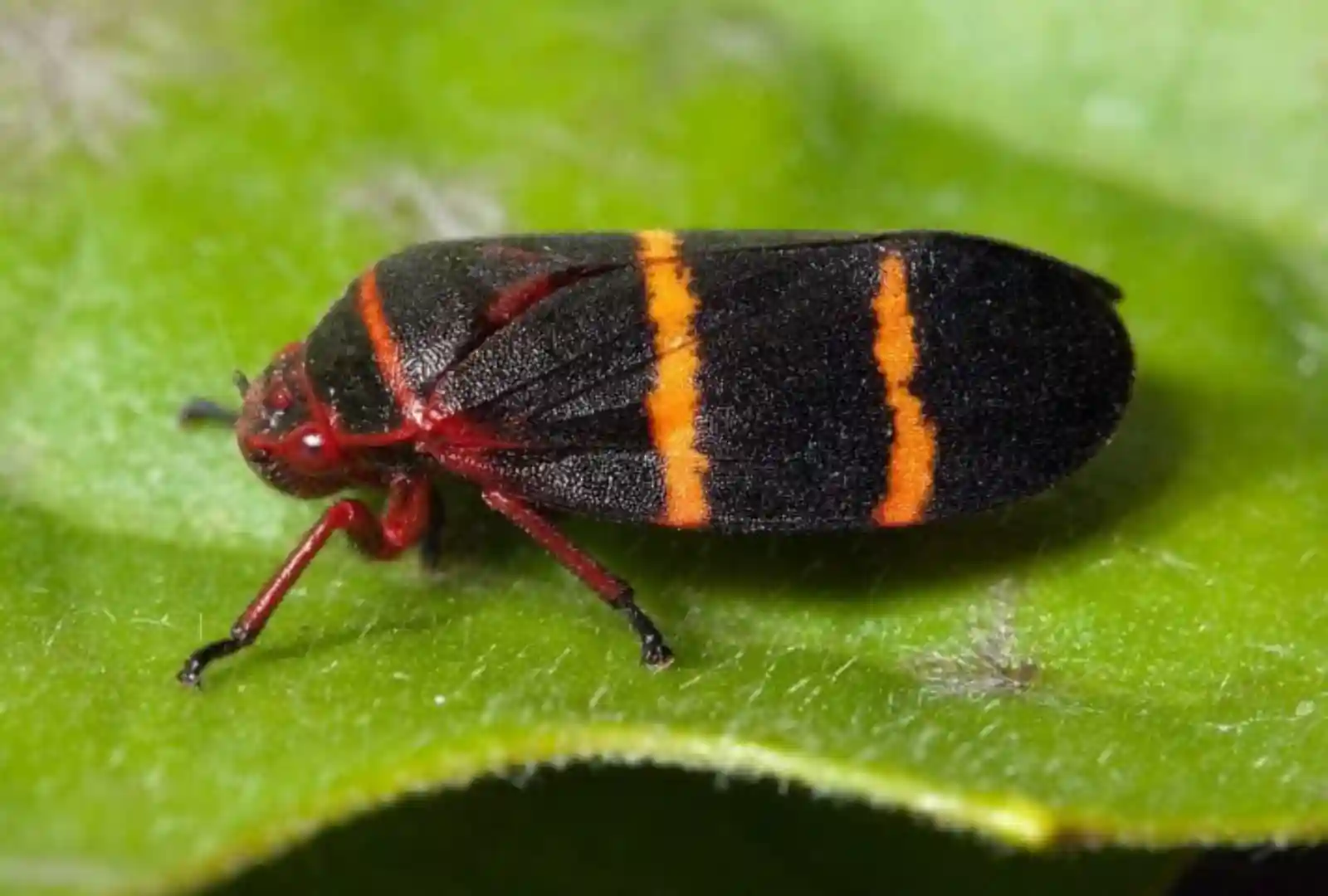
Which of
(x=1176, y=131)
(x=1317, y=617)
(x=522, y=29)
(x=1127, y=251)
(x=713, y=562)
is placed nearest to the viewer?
(x=1317, y=617)

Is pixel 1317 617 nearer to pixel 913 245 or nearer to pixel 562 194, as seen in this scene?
→ pixel 913 245

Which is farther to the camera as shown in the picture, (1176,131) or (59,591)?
(1176,131)

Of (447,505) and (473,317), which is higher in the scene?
(473,317)

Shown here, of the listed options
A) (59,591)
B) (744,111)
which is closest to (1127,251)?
(744,111)

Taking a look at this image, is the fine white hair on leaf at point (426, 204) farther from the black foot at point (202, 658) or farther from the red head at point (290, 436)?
the black foot at point (202, 658)

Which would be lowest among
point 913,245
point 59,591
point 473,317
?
point 59,591

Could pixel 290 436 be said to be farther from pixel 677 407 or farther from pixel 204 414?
pixel 677 407

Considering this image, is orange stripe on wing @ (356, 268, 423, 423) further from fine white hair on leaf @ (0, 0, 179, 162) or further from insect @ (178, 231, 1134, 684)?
fine white hair on leaf @ (0, 0, 179, 162)
